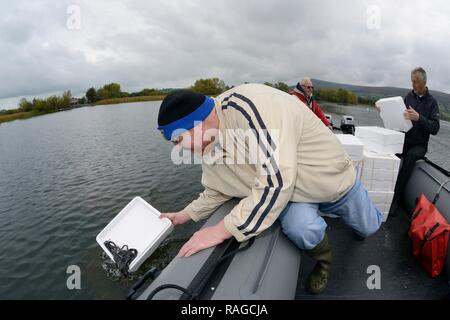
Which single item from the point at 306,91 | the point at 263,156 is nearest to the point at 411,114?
the point at 306,91

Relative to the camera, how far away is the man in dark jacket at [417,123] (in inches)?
128

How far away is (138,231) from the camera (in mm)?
2705

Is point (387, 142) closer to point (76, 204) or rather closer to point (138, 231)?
point (138, 231)

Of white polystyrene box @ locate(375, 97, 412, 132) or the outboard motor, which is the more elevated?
white polystyrene box @ locate(375, 97, 412, 132)

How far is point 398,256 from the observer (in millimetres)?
2555

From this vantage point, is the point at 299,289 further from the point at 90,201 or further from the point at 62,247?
the point at 90,201

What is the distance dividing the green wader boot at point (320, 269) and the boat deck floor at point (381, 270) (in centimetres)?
9

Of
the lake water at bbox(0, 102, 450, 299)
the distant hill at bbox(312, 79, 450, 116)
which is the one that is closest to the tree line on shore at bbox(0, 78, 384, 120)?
the distant hill at bbox(312, 79, 450, 116)

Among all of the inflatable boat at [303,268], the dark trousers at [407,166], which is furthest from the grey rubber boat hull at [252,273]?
the dark trousers at [407,166]

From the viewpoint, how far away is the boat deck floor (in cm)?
214

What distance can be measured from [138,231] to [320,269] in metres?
1.75

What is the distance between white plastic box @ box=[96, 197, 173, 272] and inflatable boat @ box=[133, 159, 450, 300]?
40 cm

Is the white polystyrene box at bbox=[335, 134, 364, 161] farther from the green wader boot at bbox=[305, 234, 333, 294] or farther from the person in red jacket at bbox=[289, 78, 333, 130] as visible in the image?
the person in red jacket at bbox=[289, 78, 333, 130]
